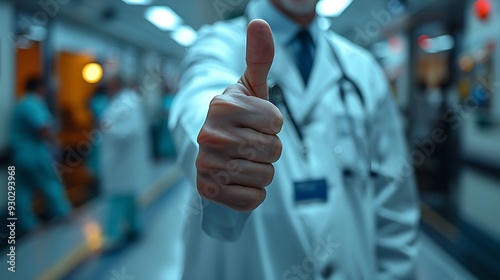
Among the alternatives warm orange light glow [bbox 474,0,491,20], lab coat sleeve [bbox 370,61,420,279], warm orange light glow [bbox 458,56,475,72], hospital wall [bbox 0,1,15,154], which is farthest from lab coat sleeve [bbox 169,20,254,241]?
warm orange light glow [bbox 458,56,475,72]

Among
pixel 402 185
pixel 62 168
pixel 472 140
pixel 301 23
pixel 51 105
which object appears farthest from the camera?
pixel 62 168

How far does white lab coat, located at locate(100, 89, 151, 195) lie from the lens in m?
3.61

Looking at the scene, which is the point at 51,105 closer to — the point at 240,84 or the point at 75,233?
the point at 75,233

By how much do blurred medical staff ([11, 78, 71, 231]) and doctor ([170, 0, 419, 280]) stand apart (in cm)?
282

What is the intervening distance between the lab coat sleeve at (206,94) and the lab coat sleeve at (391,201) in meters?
0.38

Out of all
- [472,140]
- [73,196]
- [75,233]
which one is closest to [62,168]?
[73,196]

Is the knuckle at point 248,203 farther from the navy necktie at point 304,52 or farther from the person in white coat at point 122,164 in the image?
the person in white coat at point 122,164

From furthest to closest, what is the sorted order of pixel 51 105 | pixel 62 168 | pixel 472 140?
pixel 62 168 < pixel 51 105 < pixel 472 140

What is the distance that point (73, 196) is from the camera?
215 inches

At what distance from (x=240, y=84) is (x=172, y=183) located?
653cm

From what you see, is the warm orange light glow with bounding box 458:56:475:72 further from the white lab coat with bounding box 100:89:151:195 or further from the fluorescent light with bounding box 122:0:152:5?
the fluorescent light with bounding box 122:0:152:5

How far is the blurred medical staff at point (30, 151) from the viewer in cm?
342

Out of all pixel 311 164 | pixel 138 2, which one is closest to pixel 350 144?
pixel 311 164

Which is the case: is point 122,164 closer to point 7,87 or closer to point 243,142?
point 7,87
